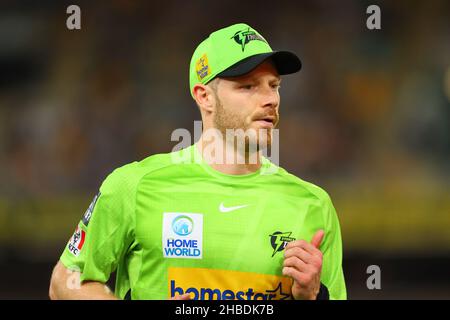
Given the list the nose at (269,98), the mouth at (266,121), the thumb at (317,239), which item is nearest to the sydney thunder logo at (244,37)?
the nose at (269,98)

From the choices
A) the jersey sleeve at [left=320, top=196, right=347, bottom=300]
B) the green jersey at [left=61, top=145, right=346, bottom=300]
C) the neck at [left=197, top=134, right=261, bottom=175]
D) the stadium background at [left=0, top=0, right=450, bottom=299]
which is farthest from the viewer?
the stadium background at [left=0, top=0, right=450, bottom=299]

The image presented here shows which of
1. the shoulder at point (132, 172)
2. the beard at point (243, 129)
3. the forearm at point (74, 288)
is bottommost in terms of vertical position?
the forearm at point (74, 288)

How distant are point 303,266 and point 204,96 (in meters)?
0.97

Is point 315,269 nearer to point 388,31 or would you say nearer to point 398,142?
point 398,142

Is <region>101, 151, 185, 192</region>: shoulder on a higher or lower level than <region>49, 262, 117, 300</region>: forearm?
higher

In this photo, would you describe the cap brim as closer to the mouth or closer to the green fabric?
the green fabric

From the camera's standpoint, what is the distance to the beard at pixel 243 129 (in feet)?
12.6

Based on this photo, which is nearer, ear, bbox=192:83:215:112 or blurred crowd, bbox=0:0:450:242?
ear, bbox=192:83:215:112

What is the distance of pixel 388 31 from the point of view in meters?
9.93

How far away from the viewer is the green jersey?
3.79m

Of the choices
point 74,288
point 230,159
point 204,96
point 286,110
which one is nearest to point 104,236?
point 74,288

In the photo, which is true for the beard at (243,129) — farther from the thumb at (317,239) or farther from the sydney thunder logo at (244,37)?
the thumb at (317,239)

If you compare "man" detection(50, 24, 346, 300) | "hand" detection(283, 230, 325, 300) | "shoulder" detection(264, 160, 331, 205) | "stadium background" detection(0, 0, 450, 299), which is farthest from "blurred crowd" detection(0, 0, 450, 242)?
"hand" detection(283, 230, 325, 300)
